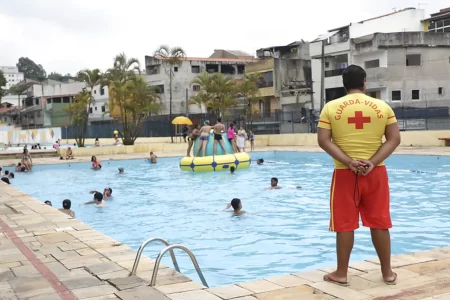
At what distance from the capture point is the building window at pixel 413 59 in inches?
1492

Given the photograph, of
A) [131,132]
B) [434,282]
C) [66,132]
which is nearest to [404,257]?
[434,282]

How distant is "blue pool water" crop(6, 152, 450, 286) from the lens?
7367mm

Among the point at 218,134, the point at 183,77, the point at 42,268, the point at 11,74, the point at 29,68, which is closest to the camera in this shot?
the point at 42,268

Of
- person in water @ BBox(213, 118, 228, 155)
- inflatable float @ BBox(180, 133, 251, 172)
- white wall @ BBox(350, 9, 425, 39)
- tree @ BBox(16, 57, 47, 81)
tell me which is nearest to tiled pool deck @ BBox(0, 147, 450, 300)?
inflatable float @ BBox(180, 133, 251, 172)

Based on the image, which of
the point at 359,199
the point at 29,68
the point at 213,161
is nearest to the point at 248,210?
the point at 213,161

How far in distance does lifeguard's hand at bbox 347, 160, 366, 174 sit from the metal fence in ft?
84.5

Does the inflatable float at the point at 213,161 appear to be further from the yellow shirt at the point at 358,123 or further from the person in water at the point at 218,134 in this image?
the yellow shirt at the point at 358,123

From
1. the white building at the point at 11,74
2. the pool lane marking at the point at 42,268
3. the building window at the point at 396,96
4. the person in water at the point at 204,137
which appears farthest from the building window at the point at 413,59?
the white building at the point at 11,74

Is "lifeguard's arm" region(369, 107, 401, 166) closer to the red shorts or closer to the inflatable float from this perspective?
the red shorts

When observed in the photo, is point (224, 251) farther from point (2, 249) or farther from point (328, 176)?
point (328, 176)

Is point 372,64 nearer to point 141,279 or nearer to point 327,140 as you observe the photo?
point 327,140

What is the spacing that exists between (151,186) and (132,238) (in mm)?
7579

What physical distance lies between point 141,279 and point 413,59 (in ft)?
123

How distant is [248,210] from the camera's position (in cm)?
1148
